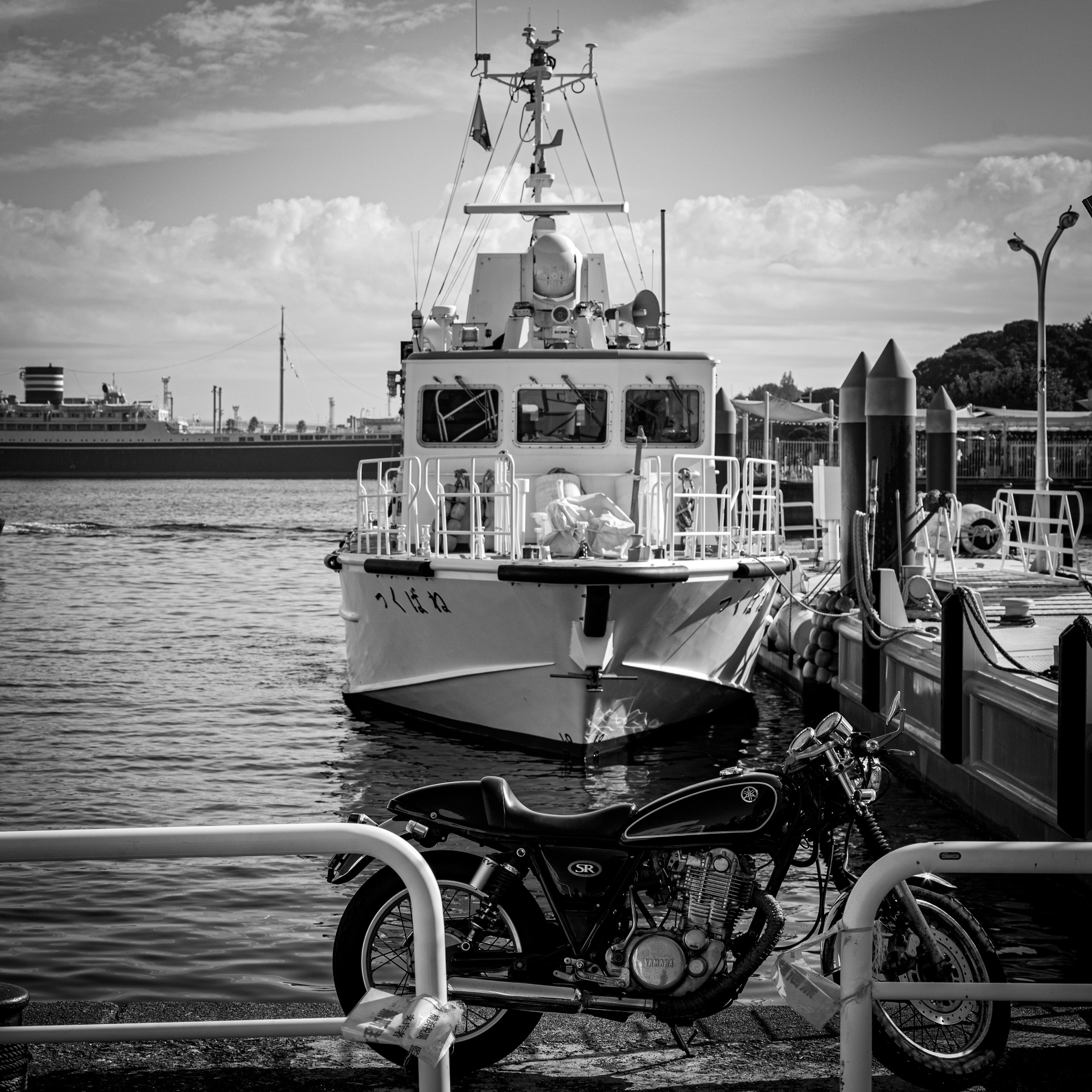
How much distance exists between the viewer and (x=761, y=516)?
13344 millimetres

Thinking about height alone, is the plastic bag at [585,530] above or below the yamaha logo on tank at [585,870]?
above

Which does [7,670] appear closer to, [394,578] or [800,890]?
[394,578]

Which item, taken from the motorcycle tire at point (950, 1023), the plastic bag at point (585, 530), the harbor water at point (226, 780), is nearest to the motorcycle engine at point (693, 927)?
the motorcycle tire at point (950, 1023)

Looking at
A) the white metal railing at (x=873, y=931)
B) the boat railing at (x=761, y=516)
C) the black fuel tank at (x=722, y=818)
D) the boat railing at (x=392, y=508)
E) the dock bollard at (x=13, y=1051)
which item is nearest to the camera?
the white metal railing at (x=873, y=931)

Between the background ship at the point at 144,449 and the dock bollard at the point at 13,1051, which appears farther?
the background ship at the point at 144,449

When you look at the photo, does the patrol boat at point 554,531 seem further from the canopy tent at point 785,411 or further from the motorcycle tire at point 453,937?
the canopy tent at point 785,411

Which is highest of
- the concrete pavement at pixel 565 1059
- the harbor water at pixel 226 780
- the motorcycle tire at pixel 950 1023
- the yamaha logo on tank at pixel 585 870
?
the yamaha logo on tank at pixel 585 870

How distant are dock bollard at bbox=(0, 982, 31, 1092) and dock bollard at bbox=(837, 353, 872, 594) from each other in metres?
9.98

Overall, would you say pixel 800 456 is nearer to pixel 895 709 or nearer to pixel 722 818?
pixel 895 709

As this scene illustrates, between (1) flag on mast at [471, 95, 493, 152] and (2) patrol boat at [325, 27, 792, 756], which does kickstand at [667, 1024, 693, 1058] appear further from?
(1) flag on mast at [471, 95, 493, 152]

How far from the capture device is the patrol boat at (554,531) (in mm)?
10469

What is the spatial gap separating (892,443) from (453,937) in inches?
349

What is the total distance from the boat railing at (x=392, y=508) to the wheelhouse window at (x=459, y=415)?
38 cm

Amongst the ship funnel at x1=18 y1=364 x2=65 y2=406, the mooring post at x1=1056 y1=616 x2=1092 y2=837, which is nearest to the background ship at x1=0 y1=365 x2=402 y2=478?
the ship funnel at x1=18 y1=364 x2=65 y2=406
